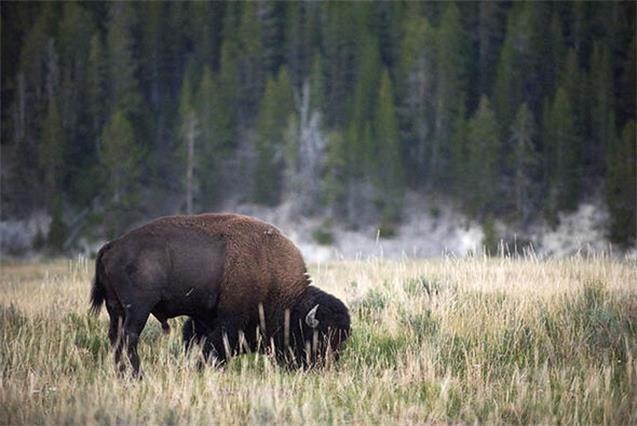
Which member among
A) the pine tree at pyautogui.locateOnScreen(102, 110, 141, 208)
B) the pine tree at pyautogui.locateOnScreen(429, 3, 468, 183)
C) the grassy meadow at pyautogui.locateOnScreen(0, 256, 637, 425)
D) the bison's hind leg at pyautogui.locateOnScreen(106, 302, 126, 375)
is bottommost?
the grassy meadow at pyautogui.locateOnScreen(0, 256, 637, 425)

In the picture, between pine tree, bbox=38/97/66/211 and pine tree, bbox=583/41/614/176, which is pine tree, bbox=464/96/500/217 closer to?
pine tree, bbox=583/41/614/176

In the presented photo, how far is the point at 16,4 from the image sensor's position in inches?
2069

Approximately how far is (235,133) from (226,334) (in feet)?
134

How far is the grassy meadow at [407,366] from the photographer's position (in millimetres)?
5508

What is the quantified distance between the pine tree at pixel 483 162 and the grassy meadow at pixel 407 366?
29332 millimetres

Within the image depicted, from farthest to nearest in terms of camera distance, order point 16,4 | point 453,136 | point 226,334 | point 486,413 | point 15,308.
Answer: point 16,4 < point 453,136 < point 15,308 < point 226,334 < point 486,413

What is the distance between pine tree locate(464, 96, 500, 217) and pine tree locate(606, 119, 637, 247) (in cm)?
540

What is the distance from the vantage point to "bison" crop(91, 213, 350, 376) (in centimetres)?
700

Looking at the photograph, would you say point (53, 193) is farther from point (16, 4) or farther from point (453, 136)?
point (453, 136)

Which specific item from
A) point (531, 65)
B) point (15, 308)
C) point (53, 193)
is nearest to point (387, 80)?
point (531, 65)

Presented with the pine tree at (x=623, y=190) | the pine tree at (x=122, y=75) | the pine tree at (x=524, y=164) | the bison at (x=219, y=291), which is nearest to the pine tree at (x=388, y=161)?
the pine tree at (x=524, y=164)

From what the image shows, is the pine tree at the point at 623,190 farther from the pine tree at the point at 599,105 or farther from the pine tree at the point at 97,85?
the pine tree at the point at 97,85

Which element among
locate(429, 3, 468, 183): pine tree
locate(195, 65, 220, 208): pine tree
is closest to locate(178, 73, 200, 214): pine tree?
locate(195, 65, 220, 208): pine tree

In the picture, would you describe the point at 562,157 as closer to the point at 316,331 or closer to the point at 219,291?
the point at 316,331
